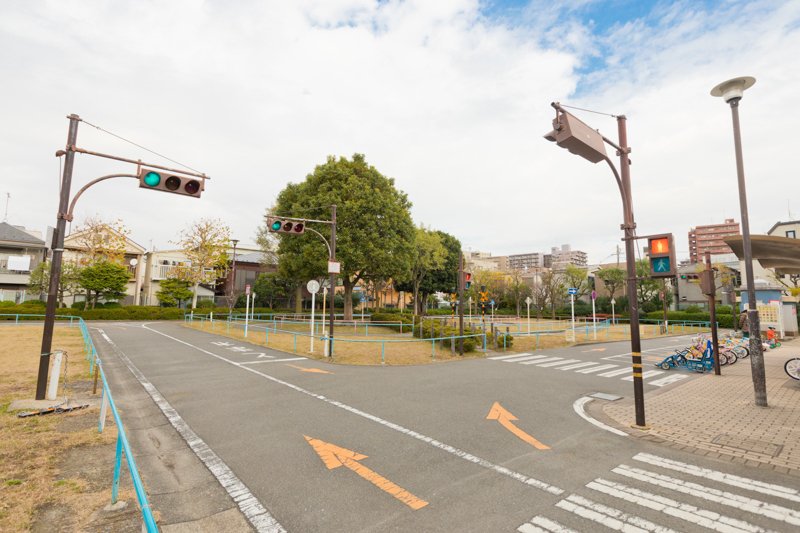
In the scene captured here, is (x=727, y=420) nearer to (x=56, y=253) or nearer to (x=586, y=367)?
(x=586, y=367)

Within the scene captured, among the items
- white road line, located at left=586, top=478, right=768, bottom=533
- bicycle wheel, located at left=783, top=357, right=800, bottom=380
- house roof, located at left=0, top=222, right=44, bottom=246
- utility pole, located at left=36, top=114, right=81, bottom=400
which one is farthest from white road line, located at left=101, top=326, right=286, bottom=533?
house roof, located at left=0, top=222, right=44, bottom=246

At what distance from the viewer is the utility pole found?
784cm

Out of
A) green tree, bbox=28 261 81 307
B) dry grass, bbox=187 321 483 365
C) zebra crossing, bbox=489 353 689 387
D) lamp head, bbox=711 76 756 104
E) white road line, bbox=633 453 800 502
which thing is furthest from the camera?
green tree, bbox=28 261 81 307

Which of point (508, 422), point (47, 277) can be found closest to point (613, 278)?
point (508, 422)

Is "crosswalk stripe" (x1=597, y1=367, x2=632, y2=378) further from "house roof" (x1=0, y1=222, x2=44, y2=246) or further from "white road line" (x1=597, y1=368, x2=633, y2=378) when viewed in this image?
"house roof" (x1=0, y1=222, x2=44, y2=246)

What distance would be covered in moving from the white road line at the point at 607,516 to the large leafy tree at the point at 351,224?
23994mm

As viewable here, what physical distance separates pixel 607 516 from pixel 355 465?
3227 millimetres

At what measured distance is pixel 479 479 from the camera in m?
4.96

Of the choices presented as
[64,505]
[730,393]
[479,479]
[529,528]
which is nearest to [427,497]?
[479,479]

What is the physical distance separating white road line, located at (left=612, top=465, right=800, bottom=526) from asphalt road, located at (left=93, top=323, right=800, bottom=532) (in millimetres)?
22

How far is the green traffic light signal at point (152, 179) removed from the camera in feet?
26.1

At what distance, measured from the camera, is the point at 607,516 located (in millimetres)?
4078

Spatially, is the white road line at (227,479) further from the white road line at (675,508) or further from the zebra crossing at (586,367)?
the zebra crossing at (586,367)

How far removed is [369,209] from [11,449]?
24853mm
